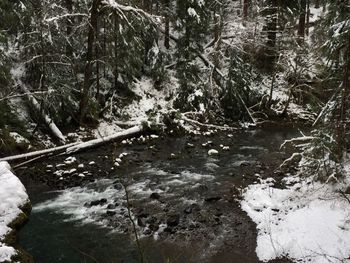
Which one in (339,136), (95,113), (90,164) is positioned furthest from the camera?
(95,113)

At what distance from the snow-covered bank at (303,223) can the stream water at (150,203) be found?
350 millimetres

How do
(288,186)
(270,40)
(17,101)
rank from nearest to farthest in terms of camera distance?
(288,186) → (17,101) → (270,40)

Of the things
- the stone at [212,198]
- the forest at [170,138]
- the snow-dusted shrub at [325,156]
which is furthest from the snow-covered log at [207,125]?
the snow-dusted shrub at [325,156]

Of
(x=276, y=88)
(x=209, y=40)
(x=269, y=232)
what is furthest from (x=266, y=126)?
(x=269, y=232)

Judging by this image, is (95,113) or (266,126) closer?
(95,113)

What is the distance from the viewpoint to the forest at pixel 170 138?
8062mm

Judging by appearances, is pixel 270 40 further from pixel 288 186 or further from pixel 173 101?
pixel 288 186

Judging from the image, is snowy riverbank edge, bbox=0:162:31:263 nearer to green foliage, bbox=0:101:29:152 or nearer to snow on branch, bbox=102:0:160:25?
green foliage, bbox=0:101:29:152

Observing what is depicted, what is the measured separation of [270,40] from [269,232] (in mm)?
13998

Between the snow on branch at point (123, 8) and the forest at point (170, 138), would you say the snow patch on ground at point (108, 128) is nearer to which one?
the forest at point (170, 138)

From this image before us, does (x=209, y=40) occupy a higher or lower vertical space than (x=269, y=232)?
higher

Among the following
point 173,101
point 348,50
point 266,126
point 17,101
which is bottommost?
point 266,126

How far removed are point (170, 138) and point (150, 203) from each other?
5.99m

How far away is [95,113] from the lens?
1592 centimetres
